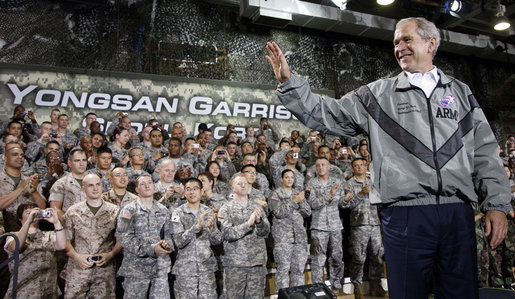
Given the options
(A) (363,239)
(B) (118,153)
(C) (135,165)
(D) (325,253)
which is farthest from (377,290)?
(B) (118,153)

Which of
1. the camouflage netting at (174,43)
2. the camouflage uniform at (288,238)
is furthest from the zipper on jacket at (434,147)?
the camouflage netting at (174,43)

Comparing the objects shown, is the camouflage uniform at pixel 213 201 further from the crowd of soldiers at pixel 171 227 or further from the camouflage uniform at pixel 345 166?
the camouflage uniform at pixel 345 166

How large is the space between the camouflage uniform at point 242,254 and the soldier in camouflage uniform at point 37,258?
1.69 m

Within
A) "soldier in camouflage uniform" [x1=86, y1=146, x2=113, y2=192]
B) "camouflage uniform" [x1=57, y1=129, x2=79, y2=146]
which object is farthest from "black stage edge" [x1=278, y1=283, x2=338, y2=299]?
"camouflage uniform" [x1=57, y1=129, x2=79, y2=146]

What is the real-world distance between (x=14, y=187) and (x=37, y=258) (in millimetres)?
1006

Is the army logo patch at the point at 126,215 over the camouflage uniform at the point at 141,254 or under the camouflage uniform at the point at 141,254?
over

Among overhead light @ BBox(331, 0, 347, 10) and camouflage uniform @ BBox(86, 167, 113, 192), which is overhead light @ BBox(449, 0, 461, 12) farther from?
camouflage uniform @ BBox(86, 167, 113, 192)

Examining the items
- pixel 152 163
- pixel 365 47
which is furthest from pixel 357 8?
pixel 152 163

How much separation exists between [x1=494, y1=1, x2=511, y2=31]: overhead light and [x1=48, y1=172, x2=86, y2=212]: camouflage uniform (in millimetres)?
9733

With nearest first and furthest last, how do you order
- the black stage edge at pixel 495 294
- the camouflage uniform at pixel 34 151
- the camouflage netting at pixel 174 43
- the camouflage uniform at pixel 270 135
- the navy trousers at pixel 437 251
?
the navy trousers at pixel 437 251 < the black stage edge at pixel 495 294 < the camouflage uniform at pixel 34 151 < the camouflage netting at pixel 174 43 < the camouflage uniform at pixel 270 135

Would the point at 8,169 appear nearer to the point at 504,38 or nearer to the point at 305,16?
the point at 305,16

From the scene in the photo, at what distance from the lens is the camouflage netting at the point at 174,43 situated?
7629 millimetres

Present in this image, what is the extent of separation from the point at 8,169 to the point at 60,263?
1.26 metres

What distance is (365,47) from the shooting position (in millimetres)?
10555
